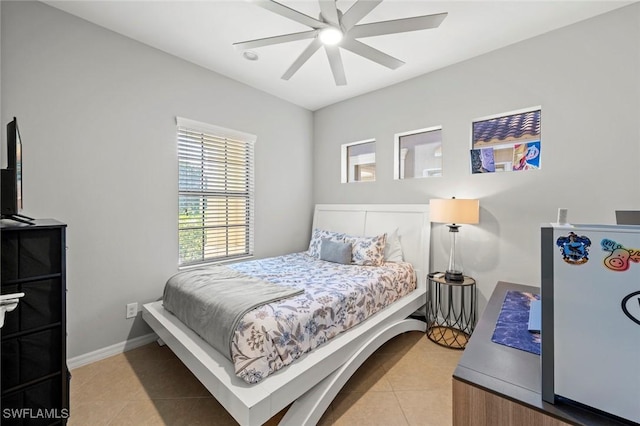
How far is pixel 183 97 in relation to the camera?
9.38 feet

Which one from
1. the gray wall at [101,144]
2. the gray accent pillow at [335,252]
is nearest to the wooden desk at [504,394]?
the gray accent pillow at [335,252]

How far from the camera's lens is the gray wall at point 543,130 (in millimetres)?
2113

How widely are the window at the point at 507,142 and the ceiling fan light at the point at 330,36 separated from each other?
181cm

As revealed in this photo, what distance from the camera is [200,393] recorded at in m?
1.95

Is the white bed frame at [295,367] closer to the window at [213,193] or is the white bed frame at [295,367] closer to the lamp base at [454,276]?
the lamp base at [454,276]

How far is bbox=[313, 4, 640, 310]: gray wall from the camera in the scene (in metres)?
2.11

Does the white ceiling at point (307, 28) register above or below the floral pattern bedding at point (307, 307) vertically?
above

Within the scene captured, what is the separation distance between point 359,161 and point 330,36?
7.26 ft

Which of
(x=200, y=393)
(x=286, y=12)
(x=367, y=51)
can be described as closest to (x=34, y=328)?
(x=200, y=393)

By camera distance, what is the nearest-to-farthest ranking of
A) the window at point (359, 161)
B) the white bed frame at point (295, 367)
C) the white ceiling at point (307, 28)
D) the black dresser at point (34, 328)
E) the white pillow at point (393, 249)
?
the black dresser at point (34, 328), the white bed frame at point (295, 367), the white ceiling at point (307, 28), the white pillow at point (393, 249), the window at point (359, 161)

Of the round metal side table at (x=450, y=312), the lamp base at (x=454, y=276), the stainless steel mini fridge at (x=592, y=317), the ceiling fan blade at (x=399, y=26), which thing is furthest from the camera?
A: the round metal side table at (x=450, y=312)

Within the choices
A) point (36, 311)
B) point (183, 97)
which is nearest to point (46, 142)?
point (183, 97)
